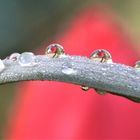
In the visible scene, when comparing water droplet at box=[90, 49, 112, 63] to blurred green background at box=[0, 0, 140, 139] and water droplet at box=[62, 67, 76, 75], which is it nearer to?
water droplet at box=[62, 67, 76, 75]

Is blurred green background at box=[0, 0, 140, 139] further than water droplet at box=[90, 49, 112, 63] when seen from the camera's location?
Yes

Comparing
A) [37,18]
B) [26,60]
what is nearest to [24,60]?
[26,60]

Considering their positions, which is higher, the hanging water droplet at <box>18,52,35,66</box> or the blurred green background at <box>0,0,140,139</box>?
the blurred green background at <box>0,0,140,139</box>

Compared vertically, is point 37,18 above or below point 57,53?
above

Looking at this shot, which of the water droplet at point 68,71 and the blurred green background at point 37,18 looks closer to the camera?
the water droplet at point 68,71

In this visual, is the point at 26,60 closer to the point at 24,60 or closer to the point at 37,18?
the point at 24,60

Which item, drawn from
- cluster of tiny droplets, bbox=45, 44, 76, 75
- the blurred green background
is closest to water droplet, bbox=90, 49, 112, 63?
cluster of tiny droplets, bbox=45, 44, 76, 75

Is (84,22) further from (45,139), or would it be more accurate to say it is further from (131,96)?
(131,96)

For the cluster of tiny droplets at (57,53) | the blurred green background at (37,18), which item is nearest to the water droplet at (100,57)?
the cluster of tiny droplets at (57,53)

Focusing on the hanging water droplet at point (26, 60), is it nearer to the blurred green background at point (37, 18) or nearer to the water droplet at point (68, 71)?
the water droplet at point (68, 71)
